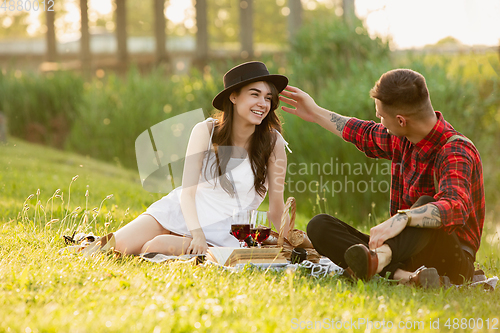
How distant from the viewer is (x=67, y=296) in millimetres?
2545

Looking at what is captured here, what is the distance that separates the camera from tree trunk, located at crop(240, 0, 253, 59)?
45.3 ft

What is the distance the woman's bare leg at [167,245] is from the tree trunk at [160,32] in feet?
35.3

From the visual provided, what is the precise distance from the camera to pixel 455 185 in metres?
2.92

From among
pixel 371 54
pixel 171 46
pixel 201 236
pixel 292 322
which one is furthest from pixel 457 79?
pixel 171 46

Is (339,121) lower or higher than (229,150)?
higher

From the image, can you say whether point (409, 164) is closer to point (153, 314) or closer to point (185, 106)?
point (153, 314)

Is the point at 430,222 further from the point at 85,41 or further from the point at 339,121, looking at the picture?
the point at 85,41

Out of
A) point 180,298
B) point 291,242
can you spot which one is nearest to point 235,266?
point 291,242

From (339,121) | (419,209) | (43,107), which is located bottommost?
(419,209)

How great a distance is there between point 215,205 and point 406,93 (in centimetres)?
175

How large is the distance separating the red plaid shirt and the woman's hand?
1.45 m

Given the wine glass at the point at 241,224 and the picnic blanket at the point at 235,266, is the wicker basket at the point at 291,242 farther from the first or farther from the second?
the wine glass at the point at 241,224

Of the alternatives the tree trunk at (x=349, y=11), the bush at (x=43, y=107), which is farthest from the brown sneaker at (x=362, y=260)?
the bush at (x=43, y=107)

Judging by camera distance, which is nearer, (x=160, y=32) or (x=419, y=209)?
(x=419, y=209)
